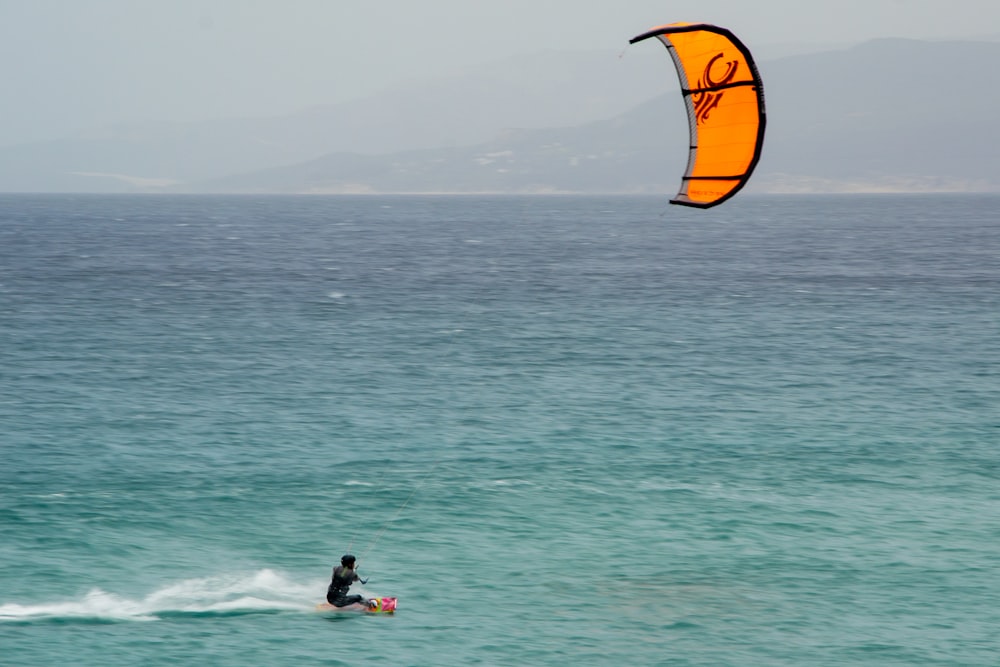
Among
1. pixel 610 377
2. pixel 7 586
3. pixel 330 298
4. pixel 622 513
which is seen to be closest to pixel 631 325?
pixel 610 377

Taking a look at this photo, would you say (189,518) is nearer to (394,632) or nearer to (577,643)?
(394,632)

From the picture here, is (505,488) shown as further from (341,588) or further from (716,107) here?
(716,107)

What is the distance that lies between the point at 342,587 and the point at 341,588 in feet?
0.19

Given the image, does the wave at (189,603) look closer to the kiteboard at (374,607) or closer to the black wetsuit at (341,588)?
the kiteboard at (374,607)

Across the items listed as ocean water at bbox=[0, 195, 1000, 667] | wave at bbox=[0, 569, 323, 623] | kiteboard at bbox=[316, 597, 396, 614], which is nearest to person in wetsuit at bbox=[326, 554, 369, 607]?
kiteboard at bbox=[316, 597, 396, 614]

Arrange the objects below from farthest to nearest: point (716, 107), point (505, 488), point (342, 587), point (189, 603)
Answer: point (505, 488), point (189, 603), point (342, 587), point (716, 107)

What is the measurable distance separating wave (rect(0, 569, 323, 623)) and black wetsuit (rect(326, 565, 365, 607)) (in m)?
1.47

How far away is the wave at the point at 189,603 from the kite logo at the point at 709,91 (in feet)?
61.0

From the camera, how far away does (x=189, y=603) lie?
3847 centimetres

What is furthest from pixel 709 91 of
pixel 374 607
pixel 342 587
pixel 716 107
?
pixel 374 607

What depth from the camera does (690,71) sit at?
33812 millimetres

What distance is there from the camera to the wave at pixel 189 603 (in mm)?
37312

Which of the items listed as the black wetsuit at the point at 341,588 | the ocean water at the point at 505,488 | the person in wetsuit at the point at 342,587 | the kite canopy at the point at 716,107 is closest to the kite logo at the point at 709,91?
the kite canopy at the point at 716,107

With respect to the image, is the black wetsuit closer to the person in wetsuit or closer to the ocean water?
the person in wetsuit
